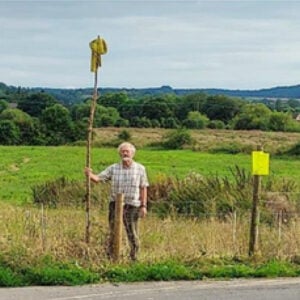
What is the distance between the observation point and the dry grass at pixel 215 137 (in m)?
72.0

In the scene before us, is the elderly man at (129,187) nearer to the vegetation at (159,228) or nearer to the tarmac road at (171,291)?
the vegetation at (159,228)

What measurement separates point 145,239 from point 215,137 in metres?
68.8

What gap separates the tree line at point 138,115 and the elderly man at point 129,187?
206ft

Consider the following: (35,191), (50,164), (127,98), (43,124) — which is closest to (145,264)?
(35,191)

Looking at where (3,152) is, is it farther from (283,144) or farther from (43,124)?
(283,144)

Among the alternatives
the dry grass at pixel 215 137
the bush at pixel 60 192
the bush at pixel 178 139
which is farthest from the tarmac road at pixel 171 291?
the bush at pixel 178 139

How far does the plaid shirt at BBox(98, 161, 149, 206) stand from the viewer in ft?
35.1

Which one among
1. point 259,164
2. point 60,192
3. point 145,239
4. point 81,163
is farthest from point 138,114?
point 259,164

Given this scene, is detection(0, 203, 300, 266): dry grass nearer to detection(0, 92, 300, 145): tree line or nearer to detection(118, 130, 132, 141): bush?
detection(0, 92, 300, 145): tree line

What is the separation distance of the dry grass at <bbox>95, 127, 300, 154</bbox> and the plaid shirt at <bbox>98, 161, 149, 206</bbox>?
5850 centimetres

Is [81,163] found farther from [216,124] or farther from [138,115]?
[216,124]

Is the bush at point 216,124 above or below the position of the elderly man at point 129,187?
below

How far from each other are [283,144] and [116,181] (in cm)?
6070

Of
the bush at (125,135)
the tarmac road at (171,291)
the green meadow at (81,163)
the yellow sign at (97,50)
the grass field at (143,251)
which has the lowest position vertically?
the green meadow at (81,163)
